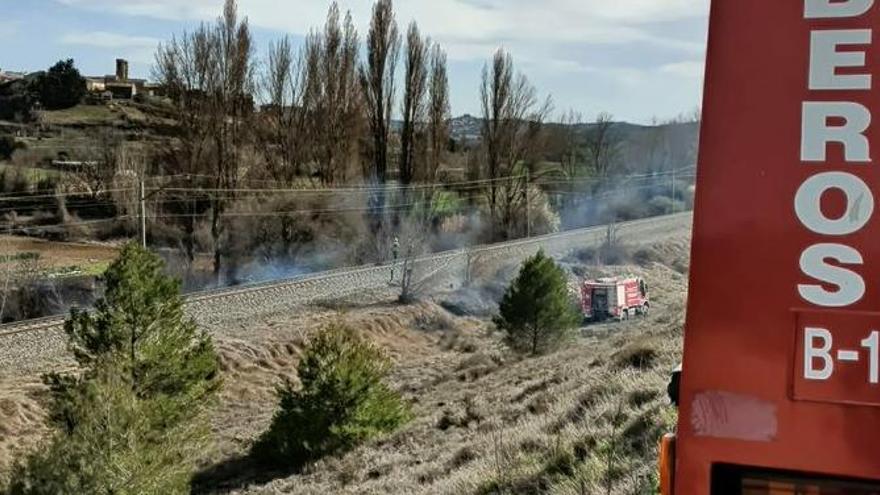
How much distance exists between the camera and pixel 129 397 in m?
16.0

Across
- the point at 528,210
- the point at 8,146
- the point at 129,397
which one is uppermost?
the point at 8,146

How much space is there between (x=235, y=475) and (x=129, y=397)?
15.5 ft

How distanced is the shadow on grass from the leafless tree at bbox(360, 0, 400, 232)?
1233 inches

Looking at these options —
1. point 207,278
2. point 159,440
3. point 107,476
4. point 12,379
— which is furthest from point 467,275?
point 107,476

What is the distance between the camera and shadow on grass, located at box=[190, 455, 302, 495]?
18.9 metres

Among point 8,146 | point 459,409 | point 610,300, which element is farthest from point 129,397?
point 8,146

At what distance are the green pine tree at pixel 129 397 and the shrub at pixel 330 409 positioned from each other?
1744 millimetres

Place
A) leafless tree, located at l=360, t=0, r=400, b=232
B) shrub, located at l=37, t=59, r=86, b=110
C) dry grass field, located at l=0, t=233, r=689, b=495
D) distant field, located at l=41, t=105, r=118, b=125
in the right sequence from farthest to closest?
1. shrub, located at l=37, t=59, r=86, b=110
2. distant field, located at l=41, t=105, r=118, b=125
3. leafless tree, located at l=360, t=0, r=400, b=232
4. dry grass field, located at l=0, t=233, r=689, b=495

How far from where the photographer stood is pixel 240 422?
2494 cm

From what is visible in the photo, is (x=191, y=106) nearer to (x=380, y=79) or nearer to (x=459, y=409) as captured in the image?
(x=380, y=79)

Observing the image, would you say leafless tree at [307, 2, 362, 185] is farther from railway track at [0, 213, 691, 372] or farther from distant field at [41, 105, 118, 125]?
distant field at [41, 105, 118, 125]

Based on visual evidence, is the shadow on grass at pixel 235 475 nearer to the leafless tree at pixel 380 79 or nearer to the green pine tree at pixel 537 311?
the green pine tree at pixel 537 311

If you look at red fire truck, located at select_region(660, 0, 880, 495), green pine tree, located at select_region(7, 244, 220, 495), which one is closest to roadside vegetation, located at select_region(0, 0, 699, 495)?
green pine tree, located at select_region(7, 244, 220, 495)

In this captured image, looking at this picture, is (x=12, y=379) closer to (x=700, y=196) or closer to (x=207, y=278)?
(x=207, y=278)
